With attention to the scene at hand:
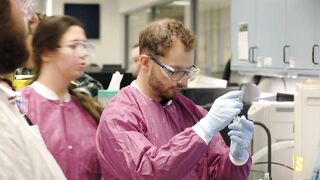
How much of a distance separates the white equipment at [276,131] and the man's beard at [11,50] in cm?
172

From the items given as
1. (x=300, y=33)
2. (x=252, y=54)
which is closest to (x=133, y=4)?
(x=252, y=54)

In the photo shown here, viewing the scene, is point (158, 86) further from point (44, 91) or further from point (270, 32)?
point (270, 32)

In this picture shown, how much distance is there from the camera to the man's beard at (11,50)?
114cm

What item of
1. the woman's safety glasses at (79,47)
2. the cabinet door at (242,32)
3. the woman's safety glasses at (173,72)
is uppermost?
the cabinet door at (242,32)

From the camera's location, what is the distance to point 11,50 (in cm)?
115

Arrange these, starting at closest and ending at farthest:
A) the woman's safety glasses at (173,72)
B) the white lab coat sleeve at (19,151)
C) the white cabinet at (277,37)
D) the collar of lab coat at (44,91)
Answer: the white lab coat sleeve at (19,151) → the woman's safety glasses at (173,72) → the collar of lab coat at (44,91) → the white cabinet at (277,37)

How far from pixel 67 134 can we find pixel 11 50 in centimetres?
70

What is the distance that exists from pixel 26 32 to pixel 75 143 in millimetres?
679

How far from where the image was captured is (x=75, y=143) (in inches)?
71.1

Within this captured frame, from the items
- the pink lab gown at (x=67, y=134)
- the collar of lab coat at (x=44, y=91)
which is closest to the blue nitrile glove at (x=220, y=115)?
the pink lab gown at (x=67, y=134)

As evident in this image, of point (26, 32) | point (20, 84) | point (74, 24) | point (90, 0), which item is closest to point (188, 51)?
point (74, 24)

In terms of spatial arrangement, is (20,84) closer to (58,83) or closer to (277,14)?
(58,83)

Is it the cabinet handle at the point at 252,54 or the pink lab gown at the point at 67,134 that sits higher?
the cabinet handle at the point at 252,54

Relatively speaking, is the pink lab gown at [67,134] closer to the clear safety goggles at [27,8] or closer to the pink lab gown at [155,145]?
the pink lab gown at [155,145]
